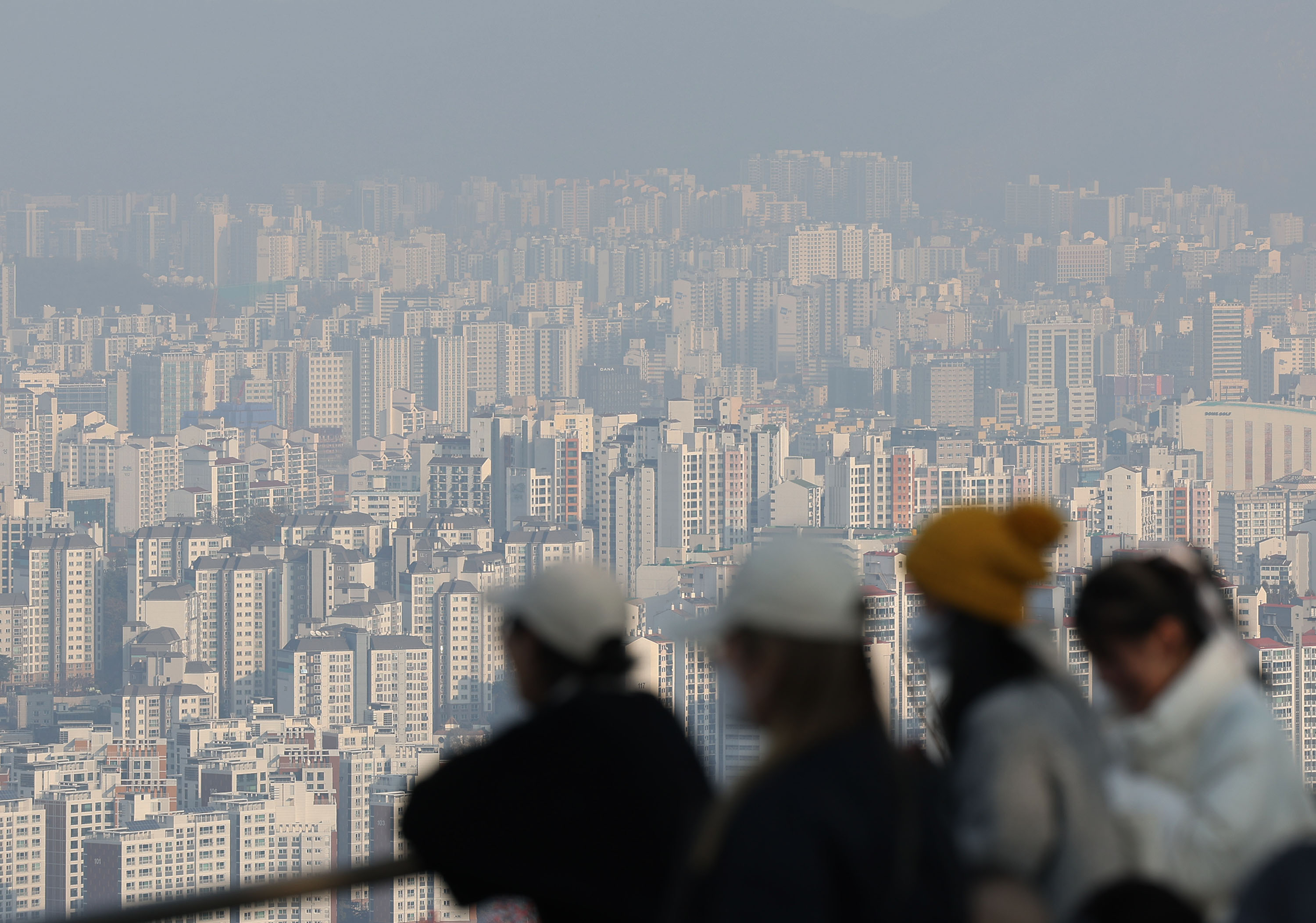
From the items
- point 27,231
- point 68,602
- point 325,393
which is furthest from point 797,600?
point 27,231

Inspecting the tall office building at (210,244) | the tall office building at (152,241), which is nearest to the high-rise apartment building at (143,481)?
the tall office building at (152,241)

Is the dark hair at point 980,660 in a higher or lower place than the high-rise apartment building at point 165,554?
higher

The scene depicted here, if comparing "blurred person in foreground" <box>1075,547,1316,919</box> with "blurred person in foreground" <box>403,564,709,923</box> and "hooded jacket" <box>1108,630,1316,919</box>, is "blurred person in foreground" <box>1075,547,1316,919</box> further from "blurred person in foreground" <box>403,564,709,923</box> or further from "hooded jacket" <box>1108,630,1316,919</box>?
"blurred person in foreground" <box>403,564,709,923</box>

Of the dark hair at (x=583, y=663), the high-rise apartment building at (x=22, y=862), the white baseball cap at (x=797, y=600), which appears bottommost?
the high-rise apartment building at (x=22, y=862)

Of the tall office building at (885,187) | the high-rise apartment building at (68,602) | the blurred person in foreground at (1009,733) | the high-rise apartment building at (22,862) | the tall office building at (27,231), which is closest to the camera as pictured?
the blurred person in foreground at (1009,733)

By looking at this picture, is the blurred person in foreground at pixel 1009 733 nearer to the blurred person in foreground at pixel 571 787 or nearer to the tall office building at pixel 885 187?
the blurred person in foreground at pixel 571 787

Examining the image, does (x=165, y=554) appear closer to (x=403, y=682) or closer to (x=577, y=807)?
(x=403, y=682)

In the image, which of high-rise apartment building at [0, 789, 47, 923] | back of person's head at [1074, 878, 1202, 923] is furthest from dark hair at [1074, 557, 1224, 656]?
high-rise apartment building at [0, 789, 47, 923]
